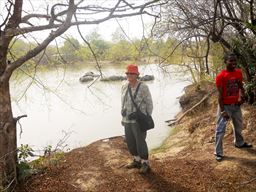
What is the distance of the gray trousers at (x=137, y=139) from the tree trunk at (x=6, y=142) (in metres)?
1.88

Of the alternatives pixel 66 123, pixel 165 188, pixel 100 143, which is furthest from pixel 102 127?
pixel 165 188

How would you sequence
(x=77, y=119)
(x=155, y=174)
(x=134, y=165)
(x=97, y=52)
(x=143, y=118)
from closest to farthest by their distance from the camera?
(x=143, y=118)
(x=155, y=174)
(x=134, y=165)
(x=97, y=52)
(x=77, y=119)

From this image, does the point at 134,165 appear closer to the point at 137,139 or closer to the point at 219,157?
the point at 137,139

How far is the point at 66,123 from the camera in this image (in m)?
15.8

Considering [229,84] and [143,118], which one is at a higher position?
[229,84]

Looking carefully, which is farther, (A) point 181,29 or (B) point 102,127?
(B) point 102,127

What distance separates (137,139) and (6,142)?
215 cm

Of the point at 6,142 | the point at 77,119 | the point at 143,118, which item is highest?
the point at 143,118

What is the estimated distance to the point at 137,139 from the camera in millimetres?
5238

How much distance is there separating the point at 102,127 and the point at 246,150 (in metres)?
9.33

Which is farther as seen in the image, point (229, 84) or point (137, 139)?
point (229, 84)

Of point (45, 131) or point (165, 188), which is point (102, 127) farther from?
point (165, 188)

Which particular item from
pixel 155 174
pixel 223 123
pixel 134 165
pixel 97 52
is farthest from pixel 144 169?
pixel 97 52

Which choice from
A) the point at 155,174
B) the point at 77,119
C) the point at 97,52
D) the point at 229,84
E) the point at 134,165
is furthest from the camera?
the point at 77,119
